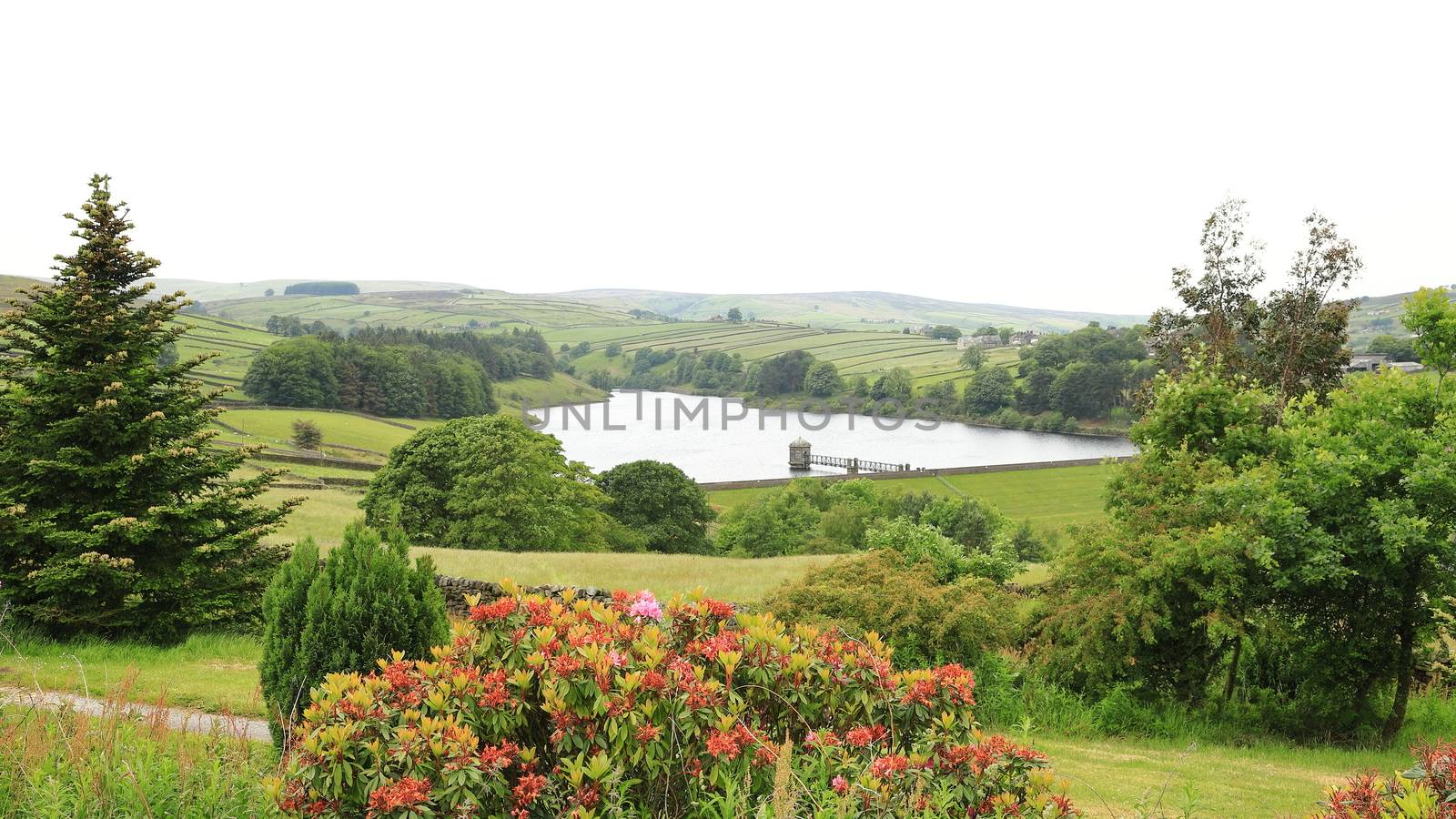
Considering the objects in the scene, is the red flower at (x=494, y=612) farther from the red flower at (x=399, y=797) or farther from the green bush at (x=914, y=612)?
the green bush at (x=914, y=612)

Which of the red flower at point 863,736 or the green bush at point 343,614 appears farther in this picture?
the green bush at point 343,614

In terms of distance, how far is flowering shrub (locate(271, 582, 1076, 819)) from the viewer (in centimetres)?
386

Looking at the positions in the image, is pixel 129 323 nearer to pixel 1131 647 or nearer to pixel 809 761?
pixel 809 761

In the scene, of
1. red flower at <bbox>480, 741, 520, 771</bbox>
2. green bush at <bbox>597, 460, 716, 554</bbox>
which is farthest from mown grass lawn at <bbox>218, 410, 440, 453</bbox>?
red flower at <bbox>480, 741, 520, 771</bbox>

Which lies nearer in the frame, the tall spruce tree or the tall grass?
the tall grass

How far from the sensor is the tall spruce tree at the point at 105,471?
1236cm

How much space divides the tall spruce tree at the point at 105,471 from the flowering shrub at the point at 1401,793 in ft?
44.8

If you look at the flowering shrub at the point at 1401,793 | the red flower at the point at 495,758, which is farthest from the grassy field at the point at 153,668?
the flowering shrub at the point at 1401,793

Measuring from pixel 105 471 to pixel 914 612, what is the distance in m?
11.6

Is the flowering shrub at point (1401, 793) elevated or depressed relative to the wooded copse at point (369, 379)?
elevated

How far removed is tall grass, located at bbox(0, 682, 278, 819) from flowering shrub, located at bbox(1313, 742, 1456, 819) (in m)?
4.75

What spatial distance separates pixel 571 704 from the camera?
423 cm

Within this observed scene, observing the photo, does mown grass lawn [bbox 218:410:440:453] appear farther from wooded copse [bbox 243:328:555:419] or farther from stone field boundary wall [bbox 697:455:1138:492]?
stone field boundary wall [bbox 697:455:1138:492]

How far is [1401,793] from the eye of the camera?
3791mm
